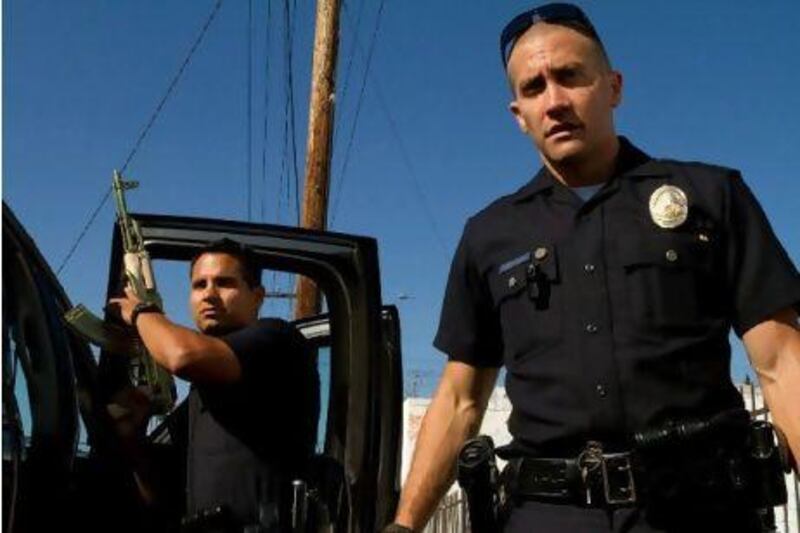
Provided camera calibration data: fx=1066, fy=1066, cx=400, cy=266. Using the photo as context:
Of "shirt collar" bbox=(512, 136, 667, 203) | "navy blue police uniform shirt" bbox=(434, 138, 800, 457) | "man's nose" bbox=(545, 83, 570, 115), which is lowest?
"navy blue police uniform shirt" bbox=(434, 138, 800, 457)

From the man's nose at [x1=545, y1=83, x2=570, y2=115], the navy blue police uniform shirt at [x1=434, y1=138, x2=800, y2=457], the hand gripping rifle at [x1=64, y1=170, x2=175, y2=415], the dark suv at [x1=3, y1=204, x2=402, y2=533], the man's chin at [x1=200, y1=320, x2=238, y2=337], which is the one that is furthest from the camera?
the man's chin at [x1=200, y1=320, x2=238, y2=337]

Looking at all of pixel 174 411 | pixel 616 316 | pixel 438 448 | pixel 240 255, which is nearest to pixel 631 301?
pixel 616 316

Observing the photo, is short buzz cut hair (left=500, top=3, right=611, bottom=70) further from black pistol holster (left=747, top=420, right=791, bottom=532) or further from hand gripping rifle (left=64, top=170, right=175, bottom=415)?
hand gripping rifle (left=64, top=170, right=175, bottom=415)

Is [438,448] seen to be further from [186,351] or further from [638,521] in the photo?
[186,351]

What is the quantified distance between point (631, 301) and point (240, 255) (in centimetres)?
200

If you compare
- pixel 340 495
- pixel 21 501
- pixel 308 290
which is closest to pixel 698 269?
pixel 21 501

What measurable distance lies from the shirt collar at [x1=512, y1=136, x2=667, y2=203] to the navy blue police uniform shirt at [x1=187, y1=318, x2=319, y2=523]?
133 cm

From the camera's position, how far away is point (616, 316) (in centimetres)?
224

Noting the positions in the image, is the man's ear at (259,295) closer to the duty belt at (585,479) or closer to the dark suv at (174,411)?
the dark suv at (174,411)

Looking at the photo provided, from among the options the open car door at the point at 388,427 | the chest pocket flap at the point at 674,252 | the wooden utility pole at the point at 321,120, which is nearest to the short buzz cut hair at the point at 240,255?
the open car door at the point at 388,427

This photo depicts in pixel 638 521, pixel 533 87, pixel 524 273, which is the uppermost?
pixel 533 87

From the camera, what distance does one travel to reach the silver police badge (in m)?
2.25

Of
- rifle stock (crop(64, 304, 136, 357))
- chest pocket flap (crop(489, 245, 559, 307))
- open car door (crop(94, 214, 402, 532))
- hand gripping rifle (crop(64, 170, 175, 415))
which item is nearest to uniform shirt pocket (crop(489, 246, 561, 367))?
chest pocket flap (crop(489, 245, 559, 307))

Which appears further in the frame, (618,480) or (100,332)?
(100,332)
